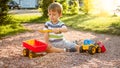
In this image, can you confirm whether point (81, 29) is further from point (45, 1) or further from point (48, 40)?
point (45, 1)

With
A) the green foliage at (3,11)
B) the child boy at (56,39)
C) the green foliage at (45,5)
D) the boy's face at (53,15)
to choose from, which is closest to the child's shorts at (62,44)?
the child boy at (56,39)

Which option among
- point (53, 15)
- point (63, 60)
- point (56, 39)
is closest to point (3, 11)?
point (56, 39)

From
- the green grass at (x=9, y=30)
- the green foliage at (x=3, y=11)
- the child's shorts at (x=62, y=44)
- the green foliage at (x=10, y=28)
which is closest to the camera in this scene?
the child's shorts at (x=62, y=44)

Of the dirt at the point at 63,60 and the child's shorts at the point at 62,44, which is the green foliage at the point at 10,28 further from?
the child's shorts at the point at 62,44

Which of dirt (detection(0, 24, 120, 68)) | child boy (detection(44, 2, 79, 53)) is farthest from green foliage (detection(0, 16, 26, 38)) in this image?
child boy (detection(44, 2, 79, 53))

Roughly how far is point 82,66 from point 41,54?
4.43 ft

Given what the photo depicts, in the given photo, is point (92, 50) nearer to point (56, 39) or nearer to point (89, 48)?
point (89, 48)

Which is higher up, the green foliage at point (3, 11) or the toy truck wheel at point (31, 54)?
the green foliage at point (3, 11)

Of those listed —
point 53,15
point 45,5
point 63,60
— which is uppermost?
point 53,15

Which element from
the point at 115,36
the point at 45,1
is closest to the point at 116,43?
the point at 115,36

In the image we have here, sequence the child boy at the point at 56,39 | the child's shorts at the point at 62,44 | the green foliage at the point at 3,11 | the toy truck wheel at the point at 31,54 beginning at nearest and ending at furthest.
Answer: the toy truck wheel at the point at 31,54 → the child boy at the point at 56,39 → the child's shorts at the point at 62,44 → the green foliage at the point at 3,11

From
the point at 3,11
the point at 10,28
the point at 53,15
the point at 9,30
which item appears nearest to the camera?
the point at 53,15

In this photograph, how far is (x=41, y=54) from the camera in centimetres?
720

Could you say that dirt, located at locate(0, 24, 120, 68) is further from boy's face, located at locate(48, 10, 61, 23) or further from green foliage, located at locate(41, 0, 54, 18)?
green foliage, located at locate(41, 0, 54, 18)
